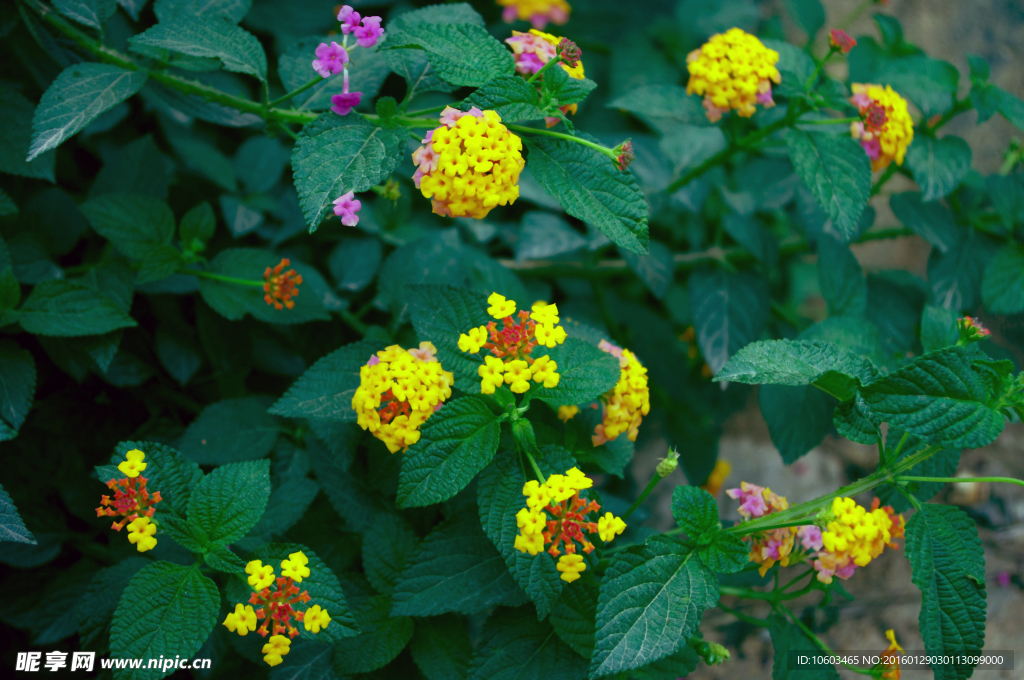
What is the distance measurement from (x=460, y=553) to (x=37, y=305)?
984 mm

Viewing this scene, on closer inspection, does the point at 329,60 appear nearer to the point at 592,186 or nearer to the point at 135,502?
the point at 592,186

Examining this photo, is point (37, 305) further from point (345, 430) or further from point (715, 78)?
point (715, 78)

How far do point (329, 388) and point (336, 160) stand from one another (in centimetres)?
42

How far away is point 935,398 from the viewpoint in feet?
3.54

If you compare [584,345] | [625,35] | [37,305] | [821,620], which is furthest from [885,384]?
[625,35]

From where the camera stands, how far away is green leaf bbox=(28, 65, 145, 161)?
3.84 feet

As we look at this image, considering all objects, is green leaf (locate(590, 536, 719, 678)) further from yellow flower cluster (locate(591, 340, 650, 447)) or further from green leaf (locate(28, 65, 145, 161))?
green leaf (locate(28, 65, 145, 161))

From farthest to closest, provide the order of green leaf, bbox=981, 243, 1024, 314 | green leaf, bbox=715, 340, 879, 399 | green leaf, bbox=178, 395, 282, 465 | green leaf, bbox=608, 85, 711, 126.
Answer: green leaf, bbox=981, 243, 1024, 314
green leaf, bbox=608, 85, 711, 126
green leaf, bbox=178, 395, 282, 465
green leaf, bbox=715, 340, 879, 399

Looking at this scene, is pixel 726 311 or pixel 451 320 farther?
pixel 726 311

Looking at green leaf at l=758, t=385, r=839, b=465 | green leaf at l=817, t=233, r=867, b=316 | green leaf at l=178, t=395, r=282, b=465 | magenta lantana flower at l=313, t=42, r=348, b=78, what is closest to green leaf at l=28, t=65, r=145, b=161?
magenta lantana flower at l=313, t=42, r=348, b=78

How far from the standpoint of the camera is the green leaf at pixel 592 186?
1121 mm


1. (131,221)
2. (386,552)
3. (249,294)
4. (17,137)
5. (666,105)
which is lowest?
(386,552)

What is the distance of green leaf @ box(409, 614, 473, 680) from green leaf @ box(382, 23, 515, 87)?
0.99 meters

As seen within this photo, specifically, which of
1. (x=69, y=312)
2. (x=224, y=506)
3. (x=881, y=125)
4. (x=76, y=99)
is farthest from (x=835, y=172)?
(x=69, y=312)
